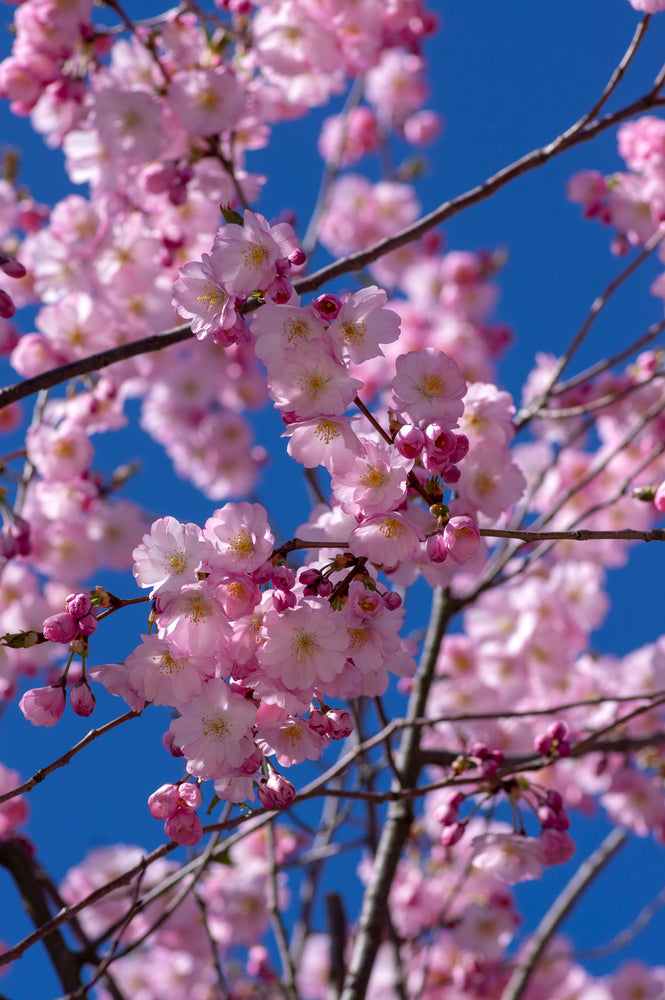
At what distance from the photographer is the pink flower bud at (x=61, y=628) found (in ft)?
4.25

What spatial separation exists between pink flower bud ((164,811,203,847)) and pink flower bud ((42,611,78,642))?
11.8 inches

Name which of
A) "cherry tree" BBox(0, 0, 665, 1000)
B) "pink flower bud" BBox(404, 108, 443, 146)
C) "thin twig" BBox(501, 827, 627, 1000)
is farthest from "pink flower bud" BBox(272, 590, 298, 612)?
"pink flower bud" BBox(404, 108, 443, 146)

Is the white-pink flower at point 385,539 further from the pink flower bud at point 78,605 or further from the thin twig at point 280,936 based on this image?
the thin twig at point 280,936

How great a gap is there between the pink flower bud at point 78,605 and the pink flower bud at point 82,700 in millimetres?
110

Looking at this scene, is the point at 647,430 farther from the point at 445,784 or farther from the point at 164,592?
the point at 164,592

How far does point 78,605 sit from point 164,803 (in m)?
0.31

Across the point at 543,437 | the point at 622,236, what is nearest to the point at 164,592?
the point at 622,236

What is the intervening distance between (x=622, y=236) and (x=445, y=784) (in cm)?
230

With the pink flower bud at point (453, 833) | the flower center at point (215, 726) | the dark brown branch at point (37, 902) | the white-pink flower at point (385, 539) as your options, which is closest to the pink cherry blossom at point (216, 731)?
the flower center at point (215, 726)

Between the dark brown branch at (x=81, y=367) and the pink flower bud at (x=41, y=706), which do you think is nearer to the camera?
the pink flower bud at (x=41, y=706)

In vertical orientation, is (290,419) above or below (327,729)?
above

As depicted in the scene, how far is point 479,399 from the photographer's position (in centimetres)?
178

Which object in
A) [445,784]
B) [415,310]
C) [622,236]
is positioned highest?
[415,310]

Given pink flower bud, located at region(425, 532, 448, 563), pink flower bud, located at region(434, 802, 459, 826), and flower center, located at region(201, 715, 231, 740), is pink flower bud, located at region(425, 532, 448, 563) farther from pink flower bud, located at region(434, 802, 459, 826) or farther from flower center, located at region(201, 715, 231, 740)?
pink flower bud, located at region(434, 802, 459, 826)
